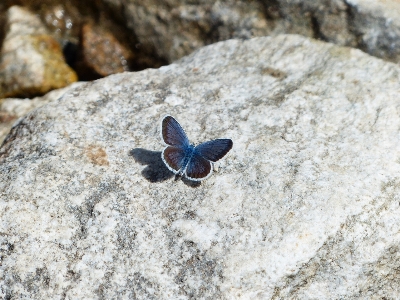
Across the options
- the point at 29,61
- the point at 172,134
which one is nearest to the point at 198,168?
the point at 172,134

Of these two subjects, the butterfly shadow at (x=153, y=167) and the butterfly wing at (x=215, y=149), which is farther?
the butterfly shadow at (x=153, y=167)

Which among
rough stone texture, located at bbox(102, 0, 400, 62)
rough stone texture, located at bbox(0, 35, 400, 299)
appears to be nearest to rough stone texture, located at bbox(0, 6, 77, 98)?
rough stone texture, located at bbox(102, 0, 400, 62)

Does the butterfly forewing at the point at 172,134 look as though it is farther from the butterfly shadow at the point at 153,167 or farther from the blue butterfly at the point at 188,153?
the butterfly shadow at the point at 153,167

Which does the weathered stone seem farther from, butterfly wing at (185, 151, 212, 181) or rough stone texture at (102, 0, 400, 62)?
butterfly wing at (185, 151, 212, 181)

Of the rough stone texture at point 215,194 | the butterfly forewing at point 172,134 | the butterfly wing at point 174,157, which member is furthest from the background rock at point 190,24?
the butterfly wing at point 174,157

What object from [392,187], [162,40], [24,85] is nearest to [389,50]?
[392,187]

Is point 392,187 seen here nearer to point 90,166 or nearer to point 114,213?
point 114,213
